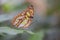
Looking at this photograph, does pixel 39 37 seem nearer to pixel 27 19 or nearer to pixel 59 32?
pixel 27 19

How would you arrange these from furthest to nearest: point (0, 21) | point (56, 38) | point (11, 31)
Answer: point (56, 38) → point (0, 21) → point (11, 31)

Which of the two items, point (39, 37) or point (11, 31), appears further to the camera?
point (39, 37)

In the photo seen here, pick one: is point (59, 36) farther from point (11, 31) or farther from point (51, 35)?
point (11, 31)

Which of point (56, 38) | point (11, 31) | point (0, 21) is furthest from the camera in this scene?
point (56, 38)

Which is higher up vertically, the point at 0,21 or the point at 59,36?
the point at 0,21

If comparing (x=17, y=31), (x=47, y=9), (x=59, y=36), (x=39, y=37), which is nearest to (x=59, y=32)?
(x=59, y=36)

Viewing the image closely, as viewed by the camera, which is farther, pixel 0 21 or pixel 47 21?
pixel 47 21

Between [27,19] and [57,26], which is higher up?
[27,19]

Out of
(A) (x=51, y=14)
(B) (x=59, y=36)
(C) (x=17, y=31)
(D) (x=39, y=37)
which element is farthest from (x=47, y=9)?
(C) (x=17, y=31)

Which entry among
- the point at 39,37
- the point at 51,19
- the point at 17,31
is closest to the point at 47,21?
the point at 51,19
